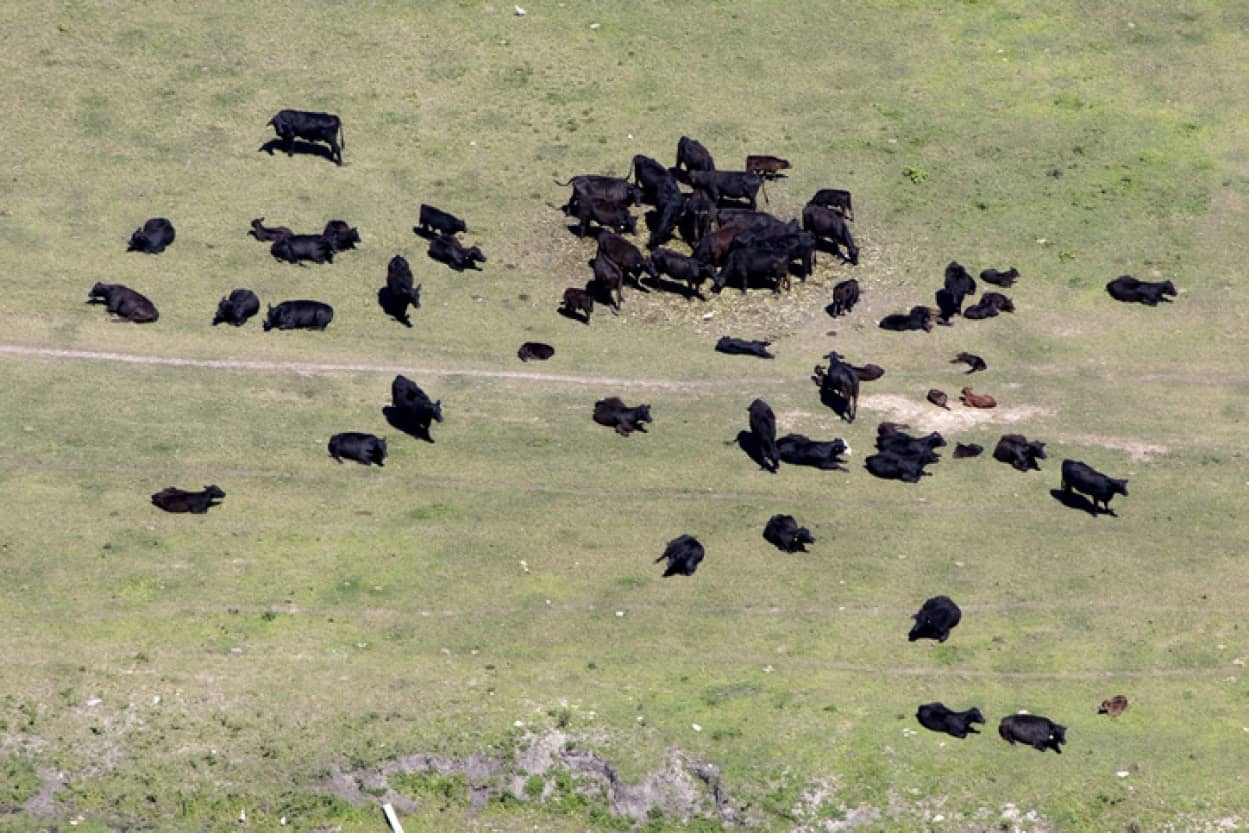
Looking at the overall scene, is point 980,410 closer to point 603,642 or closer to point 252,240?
point 603,642

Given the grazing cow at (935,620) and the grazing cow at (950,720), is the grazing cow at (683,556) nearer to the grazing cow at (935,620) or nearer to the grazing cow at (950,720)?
the grazing cow at (935,620)

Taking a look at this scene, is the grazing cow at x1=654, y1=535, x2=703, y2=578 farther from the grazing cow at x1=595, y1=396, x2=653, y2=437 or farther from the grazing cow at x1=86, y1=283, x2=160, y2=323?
the grazing cow at x1=86, y1=283, x2=160, y2=323

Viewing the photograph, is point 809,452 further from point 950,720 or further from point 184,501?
point 184,501

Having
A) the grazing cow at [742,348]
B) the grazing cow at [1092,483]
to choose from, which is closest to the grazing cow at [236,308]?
the grazing cow at [742,348]

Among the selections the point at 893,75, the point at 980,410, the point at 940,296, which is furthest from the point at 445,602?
the point at 893,75

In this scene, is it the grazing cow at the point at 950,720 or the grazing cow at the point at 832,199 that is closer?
the grazing cow at the point at 950,720

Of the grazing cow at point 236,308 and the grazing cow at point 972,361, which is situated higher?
the grazing cow at point 972,361

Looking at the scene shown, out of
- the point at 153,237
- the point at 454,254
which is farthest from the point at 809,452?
the point at 153,237
